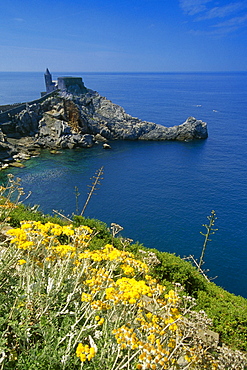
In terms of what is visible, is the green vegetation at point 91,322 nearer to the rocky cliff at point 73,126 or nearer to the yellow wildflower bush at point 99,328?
the yellow wildflower bush at point 99,328

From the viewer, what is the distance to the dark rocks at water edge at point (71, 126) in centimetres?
5819

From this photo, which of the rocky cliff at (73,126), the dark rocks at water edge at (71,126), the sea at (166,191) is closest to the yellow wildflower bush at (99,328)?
the sea at (166,191)

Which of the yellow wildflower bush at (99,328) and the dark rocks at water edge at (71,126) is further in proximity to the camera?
the dark rocks at water edge at (71,126)

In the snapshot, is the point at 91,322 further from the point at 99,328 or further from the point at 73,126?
the point at 73,126

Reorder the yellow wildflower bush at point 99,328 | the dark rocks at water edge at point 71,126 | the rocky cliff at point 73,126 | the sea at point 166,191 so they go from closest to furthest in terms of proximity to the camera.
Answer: the yellow wildflower bush at point 99,328
the sea at point 166,191
the dark rocks at water edge at point 71,126
the rocky cliff at point 73,126

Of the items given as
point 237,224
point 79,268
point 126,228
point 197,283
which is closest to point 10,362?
point 79,268

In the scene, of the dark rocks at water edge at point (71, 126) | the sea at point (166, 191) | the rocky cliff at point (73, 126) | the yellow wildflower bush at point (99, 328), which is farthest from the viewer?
the rocky cliff at point (73, 126)

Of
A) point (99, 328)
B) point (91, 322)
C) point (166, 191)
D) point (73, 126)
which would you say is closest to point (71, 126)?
point (73, 126)

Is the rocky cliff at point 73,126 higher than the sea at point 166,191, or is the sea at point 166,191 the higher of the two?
the rocky cliff at point 73,126

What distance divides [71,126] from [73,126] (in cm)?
55

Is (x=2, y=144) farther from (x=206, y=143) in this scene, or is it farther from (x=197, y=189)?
(x=206, y=143)

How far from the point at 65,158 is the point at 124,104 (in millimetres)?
66575

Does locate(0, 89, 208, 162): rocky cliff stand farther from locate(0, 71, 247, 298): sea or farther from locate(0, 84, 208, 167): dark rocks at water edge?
locate(0, 71, 247, 298): sea

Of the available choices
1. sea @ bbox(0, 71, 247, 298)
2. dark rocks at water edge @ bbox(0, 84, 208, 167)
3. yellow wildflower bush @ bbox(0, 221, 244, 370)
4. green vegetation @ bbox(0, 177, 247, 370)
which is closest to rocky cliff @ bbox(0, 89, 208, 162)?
dark rocks at water edge @ bbox(0, 84, 208, 167)
